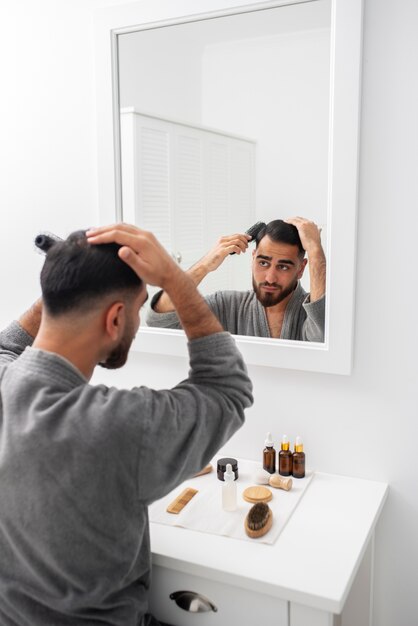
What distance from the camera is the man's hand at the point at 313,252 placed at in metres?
1.47

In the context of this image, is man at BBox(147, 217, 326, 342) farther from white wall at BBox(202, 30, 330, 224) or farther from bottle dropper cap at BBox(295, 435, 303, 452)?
bottle dropper cap at BBox(295, 435, 303, 452)

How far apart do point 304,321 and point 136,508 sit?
70 centimetres

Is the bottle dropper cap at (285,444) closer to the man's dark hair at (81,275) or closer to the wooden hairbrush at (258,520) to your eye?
the wooden hairbrush at (258,520)

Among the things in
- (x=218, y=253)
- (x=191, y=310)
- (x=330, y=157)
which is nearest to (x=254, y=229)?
(x=218, y=253)

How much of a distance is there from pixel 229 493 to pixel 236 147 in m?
0.85

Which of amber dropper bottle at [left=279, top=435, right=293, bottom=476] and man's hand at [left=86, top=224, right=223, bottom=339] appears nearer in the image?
man's hand at [left=86, top=224, right=223, bottom=339]

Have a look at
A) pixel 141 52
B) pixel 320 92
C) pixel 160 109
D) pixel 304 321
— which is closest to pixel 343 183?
pixel 320 92

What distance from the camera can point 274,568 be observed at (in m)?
1.19

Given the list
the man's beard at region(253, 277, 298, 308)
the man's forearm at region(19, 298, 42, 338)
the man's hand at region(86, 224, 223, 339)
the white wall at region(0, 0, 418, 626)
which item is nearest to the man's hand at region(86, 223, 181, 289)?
the man's hand at region(86, 224, 223, 339)

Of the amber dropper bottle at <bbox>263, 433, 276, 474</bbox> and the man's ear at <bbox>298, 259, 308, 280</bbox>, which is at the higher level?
the man's ear at <bbox>298, 259, 308, 280</bbox>

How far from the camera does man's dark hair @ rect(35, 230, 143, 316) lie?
100cm

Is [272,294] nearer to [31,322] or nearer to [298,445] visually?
[298,445]

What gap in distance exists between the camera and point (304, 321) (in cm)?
152

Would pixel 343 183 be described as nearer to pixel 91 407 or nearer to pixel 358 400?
pixel 358 400
